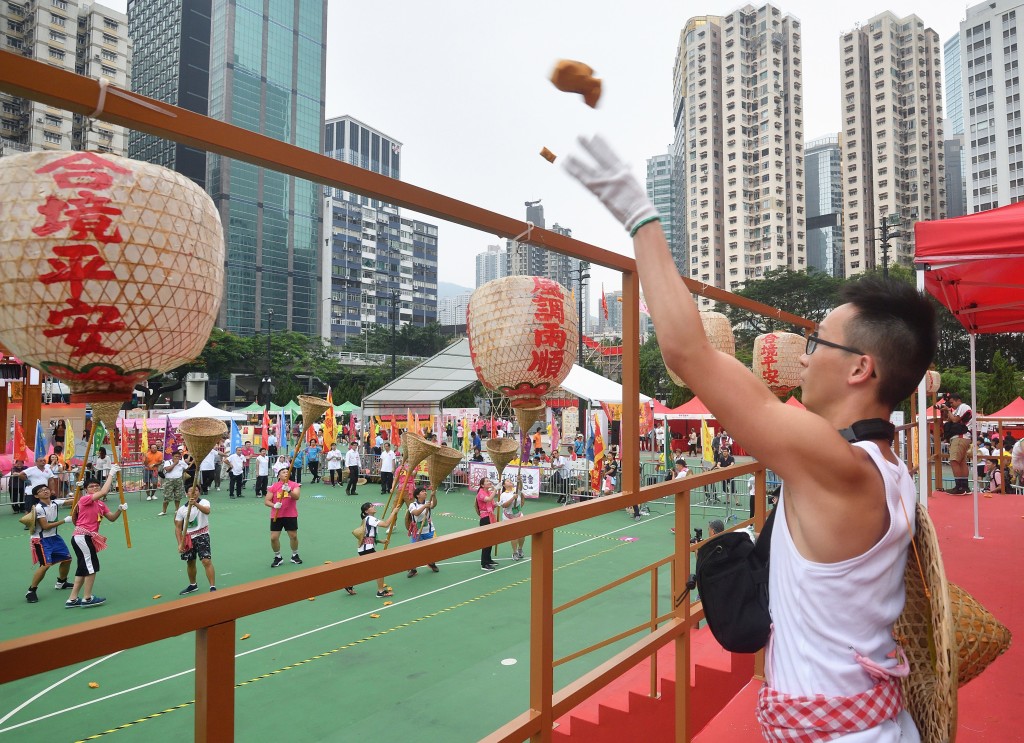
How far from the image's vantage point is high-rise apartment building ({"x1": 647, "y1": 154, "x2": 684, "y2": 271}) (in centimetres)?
8869

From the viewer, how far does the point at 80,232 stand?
120 cm

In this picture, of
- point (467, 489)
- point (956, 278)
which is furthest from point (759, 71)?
point (956, 278)

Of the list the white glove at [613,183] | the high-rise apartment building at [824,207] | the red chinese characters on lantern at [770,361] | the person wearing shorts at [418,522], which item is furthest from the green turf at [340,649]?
the high-rise apartment building at [824,207]

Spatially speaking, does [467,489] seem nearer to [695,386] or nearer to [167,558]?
[167,558]

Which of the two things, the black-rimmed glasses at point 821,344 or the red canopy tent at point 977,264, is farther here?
the red canopy tent at point 977,264

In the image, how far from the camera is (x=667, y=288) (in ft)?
3.98

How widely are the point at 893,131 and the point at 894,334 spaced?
7632 centimetres

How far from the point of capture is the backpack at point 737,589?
1.43 meters

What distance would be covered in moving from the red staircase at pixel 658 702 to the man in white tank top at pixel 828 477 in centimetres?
191

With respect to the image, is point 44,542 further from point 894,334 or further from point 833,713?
point 894,334

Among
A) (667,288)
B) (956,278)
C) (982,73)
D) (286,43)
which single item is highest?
(982,73)

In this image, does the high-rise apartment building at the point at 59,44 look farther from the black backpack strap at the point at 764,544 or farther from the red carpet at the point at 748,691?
the black backpack strap at the point at 764,544

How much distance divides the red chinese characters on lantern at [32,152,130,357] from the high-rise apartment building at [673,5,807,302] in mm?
67568

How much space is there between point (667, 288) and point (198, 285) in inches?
40.9
